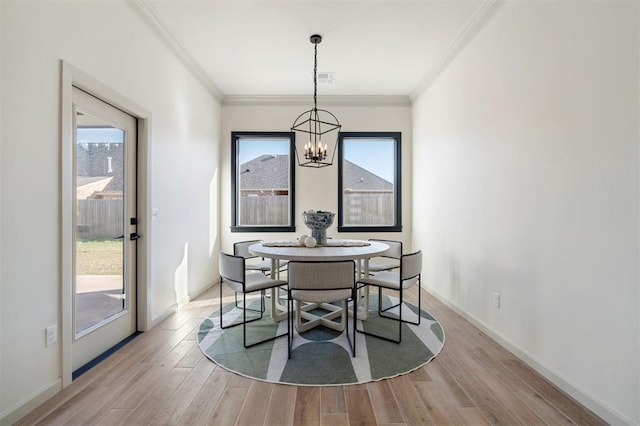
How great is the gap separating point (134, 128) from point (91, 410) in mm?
2242

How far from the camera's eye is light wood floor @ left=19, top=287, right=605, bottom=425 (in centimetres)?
169

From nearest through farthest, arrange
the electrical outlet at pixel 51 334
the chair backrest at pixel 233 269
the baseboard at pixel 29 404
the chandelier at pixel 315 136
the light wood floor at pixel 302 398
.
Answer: the baseboard at pixel 29 404
the light wood floor at pixel 302 398
the electrical outlet at pixel 51 334
the chair backrest at pixel 233 269
the chandelier at pixel 315 136

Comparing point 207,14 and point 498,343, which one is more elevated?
point 207,14

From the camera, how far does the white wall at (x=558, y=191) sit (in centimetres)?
159

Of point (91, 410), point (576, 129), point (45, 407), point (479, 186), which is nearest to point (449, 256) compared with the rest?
point (479, 186)

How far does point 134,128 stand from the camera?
9.21ft

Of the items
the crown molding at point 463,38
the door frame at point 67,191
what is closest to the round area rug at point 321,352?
the door frame at point 67,191

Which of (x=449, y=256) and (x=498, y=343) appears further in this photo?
(x=449, y=256)

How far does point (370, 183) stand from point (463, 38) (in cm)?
243

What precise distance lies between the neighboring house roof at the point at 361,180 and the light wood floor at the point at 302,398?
309cm

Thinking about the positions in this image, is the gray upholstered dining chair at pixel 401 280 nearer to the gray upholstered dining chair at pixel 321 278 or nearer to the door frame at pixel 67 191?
the gray upholstered dining chair at pixel 321 278

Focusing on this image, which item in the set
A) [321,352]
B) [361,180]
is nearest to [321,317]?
[321,352]

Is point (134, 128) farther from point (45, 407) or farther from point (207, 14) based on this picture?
point (45, 407)

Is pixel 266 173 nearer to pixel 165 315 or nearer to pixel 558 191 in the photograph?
pixel 165 315
